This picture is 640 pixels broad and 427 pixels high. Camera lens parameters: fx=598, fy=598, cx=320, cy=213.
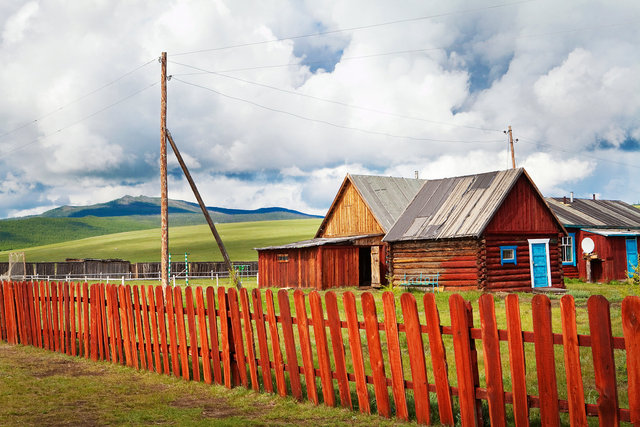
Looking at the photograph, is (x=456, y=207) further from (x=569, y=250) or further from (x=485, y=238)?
(x=569, y=250)

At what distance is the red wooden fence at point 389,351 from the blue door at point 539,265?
1944 cm

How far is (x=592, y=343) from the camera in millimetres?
5582

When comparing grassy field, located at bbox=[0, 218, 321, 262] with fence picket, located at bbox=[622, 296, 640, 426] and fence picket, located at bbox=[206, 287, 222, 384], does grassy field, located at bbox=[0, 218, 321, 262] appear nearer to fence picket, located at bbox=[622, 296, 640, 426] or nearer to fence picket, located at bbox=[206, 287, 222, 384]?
fence picket, located at bbox=[206, 287, 222, 384]

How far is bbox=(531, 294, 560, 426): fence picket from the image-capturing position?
5.93m

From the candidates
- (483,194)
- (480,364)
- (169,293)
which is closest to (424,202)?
(483,194)

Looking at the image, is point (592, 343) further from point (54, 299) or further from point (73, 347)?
point (54, 299)

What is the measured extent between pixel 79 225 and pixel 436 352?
208844 mm

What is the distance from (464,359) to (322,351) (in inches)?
86.1

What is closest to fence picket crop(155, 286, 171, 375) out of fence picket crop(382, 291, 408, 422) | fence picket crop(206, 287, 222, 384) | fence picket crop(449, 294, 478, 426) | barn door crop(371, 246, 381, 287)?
fence picket crop(206, 287, 222, 384)

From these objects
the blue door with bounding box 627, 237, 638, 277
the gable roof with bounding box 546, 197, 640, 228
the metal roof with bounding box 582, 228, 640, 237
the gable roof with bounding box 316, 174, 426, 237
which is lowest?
the blue door with bounding box 627, 237, 638, 277

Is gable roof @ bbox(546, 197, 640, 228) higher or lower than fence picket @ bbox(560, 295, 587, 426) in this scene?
higher

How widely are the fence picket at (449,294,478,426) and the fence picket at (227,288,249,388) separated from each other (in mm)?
3706

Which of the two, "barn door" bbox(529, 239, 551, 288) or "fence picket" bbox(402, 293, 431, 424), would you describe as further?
"barn door" bbox(529, 239, 551, 288)

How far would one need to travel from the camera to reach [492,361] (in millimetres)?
6328
